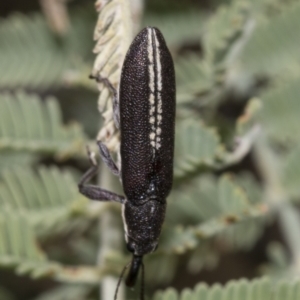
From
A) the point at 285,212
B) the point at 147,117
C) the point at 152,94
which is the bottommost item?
the point at 285,212

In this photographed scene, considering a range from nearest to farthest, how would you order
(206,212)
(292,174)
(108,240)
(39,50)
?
(108,240)
(206,212)
(292,174)
(39,50)

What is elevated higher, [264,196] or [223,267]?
[264,196]

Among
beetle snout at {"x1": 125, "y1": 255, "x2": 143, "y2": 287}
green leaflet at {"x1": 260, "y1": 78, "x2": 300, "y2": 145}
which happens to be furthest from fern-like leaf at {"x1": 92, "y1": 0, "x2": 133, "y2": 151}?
green leaflet at {"x1": 260, "y1": 78, "x2": 300, "y2": 145}

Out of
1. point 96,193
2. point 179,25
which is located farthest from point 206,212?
point 179,25

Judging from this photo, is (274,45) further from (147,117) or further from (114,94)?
(114,94)

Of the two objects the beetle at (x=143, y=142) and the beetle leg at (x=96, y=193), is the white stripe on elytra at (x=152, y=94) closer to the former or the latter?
the beetle at (x=143, y=142)

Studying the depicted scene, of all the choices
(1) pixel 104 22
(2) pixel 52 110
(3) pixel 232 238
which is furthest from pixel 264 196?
(1) pixel 104 22

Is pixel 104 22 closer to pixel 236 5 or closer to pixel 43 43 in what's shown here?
pixel 236 5

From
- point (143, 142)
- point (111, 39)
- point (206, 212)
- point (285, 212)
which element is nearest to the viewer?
point (111, 39)
